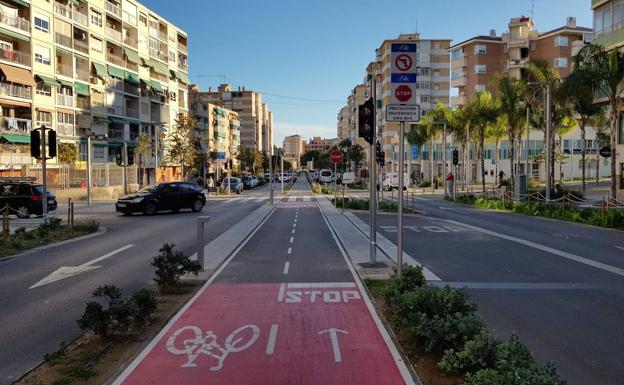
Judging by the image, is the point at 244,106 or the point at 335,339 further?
the point at 244,106

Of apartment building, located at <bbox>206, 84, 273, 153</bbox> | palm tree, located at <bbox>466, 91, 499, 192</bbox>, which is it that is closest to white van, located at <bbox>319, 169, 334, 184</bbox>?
palm tree, located at <bbox>466, 91, 499, 192</bbox>

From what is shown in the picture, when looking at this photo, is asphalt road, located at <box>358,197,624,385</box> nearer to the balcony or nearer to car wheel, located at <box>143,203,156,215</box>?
car wheel, located at <box>143,203,156,215</box>

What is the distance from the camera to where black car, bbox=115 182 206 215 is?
28.4m

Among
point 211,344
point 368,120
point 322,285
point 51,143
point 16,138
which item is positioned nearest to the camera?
point 211,344

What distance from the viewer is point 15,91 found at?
4300 cm

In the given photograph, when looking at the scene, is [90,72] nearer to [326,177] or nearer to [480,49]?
[326,177]

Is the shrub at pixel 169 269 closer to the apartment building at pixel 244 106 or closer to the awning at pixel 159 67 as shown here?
the awning at pixel 159 67

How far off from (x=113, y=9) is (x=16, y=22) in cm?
1694

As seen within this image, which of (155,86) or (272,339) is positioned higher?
(155,86)

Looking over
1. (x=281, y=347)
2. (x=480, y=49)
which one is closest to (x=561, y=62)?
(x=480, y=49)

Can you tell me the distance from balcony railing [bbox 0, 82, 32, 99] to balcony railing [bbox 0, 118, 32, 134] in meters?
1.88

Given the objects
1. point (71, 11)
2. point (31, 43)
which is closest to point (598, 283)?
point (31, 43)

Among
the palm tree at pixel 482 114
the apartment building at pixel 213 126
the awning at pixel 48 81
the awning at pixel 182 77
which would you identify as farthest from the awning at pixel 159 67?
the palm tree at pixel 482 114

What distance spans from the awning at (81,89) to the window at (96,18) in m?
7.08
